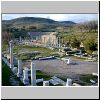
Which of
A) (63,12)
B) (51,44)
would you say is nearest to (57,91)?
(51,44)

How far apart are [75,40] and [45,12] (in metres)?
1.26

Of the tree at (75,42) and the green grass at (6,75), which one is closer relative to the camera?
the green grass at (6,75)

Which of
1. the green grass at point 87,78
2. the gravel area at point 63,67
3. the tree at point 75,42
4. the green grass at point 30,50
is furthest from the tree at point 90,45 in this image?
the green grass at point 30,50

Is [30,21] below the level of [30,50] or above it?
above

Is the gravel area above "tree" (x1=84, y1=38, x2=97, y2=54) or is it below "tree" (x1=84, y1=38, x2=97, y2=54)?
below

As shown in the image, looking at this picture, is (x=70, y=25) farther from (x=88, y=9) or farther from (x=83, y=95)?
(x=83, y=95)

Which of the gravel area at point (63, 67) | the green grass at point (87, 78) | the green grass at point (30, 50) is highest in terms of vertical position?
the green grass at point (30, 50)

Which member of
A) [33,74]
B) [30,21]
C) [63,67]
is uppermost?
[30,21]

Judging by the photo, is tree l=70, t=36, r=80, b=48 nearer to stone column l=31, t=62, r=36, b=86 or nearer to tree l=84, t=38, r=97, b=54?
tree l=84, t=38, r=97, b=54

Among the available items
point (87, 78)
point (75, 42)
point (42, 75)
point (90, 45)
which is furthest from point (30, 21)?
point (87, 78)

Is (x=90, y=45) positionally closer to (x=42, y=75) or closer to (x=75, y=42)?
(x=75, y=42)

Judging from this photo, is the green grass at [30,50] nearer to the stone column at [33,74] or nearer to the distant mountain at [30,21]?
the stone column at [33,74]

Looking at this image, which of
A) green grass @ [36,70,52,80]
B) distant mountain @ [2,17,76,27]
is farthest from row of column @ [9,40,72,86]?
distant mountain @ [2,17,76,27]

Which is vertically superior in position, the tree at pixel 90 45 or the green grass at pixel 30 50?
the tree at pixel 90 45
